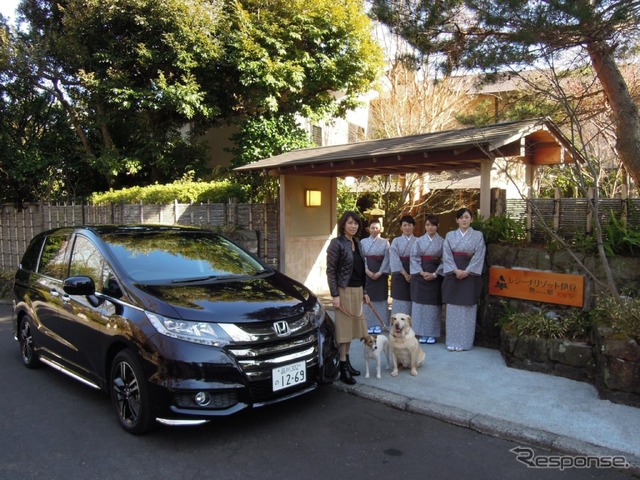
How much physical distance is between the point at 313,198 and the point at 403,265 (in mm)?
3529

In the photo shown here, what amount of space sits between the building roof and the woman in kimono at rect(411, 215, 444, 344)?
3.39ft

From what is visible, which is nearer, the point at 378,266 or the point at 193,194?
the point at 378,266

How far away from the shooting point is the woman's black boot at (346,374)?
496cm

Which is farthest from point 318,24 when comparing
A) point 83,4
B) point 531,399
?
point 531,399

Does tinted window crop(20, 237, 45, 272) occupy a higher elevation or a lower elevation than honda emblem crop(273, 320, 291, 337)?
higher

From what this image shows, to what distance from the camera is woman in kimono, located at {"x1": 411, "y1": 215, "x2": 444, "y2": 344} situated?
638 centimetres

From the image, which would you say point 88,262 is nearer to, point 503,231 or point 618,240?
point 503,231

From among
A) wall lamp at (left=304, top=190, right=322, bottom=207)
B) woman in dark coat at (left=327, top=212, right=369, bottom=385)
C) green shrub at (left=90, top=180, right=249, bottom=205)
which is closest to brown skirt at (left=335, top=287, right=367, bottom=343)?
woman in dark coat at (left=327, top=212, right=369, bottom=385)

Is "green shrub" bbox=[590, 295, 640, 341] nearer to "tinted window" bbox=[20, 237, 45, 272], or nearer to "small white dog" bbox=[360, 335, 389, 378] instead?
"small white dog" bbox=[360, 335, 389, 378]

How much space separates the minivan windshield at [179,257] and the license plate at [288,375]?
117 cm

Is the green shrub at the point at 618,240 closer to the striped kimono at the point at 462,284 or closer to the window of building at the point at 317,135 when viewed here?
the striped kimono at the point at 462,284

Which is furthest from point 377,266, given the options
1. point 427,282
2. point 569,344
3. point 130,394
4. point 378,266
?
point 130,394

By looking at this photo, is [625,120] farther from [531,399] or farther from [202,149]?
[202,149]

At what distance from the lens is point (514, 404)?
432 cm
